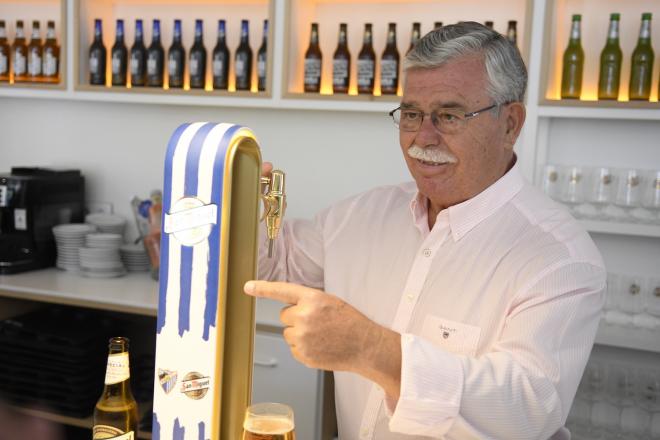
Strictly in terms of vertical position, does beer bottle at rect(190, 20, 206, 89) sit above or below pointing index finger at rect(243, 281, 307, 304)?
above

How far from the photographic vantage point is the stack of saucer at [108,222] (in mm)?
3090

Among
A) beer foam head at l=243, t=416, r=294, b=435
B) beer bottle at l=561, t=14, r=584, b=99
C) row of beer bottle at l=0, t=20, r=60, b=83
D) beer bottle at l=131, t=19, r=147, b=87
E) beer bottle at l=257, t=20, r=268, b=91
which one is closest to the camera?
beer foam head at l=243, t=416, r=294, b=435

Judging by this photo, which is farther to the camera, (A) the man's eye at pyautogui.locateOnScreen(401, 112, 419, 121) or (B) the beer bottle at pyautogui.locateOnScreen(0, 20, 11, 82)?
(B) the beer bottle at pyautogui.locateOnScreen(0, 20, 11, 82)

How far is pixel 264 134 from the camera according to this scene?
301 cm

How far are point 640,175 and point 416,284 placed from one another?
1.24 meters

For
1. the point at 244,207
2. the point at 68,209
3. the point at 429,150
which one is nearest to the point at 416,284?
the point at 429,150

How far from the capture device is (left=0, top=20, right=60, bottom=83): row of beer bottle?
3.12 m

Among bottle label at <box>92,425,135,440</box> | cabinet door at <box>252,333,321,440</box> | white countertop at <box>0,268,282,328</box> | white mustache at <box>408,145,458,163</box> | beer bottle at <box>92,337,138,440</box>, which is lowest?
cabinet door at <box>252,333,321,440</box>

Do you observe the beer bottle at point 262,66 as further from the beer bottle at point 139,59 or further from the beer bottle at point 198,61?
the beer bottle at point 139,59

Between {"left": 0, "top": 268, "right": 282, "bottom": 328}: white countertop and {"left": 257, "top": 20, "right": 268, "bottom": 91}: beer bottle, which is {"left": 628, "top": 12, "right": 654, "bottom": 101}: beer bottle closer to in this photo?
{"left": 257, "top": 20, "right": 268, "bottom": 91}: beer bottle

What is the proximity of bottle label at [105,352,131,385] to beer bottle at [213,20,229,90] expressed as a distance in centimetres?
200

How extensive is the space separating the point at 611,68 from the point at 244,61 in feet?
4.39

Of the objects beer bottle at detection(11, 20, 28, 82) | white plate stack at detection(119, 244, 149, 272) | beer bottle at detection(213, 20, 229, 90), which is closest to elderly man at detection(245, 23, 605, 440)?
beer bottle at detection(213, 20, 229, 90)

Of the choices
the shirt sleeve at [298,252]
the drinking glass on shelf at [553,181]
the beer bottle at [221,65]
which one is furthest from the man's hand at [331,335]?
the beer bottle at [221,65]
